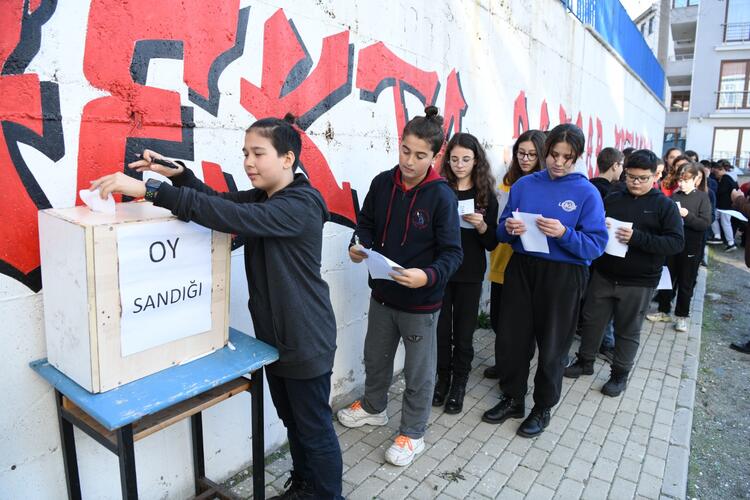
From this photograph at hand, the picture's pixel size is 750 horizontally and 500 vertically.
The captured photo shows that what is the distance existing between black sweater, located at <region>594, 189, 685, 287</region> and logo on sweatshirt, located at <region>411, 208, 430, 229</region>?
1835 mm

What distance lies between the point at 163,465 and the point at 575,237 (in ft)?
8.13

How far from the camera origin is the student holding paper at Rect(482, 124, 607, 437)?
9.98 feet

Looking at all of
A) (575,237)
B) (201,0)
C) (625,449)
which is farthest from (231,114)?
(625,449)

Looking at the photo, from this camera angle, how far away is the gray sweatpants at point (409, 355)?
2898 mm

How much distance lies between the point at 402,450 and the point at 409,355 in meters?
0.56

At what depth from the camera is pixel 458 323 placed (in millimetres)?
3539

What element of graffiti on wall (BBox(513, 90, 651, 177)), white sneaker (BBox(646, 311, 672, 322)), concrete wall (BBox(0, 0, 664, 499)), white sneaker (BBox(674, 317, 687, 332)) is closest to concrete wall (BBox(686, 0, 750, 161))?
graffiti on wall (BBox(513, 90, 651, 177))

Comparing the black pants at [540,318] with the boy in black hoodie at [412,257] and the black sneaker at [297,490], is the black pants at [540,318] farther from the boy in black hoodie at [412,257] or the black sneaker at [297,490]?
the black sneaker at [297,490]

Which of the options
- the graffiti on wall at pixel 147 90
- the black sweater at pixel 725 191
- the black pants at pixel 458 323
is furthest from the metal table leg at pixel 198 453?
the black sweater at pixel 725 191

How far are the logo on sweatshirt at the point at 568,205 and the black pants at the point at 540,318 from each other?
330 mm

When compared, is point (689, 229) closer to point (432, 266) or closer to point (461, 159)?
point (461, 159)

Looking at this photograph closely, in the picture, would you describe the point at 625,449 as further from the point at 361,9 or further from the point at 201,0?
the point at 201,0

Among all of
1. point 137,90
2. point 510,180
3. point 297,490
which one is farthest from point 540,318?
point 137,90

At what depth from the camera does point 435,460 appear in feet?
10.1
